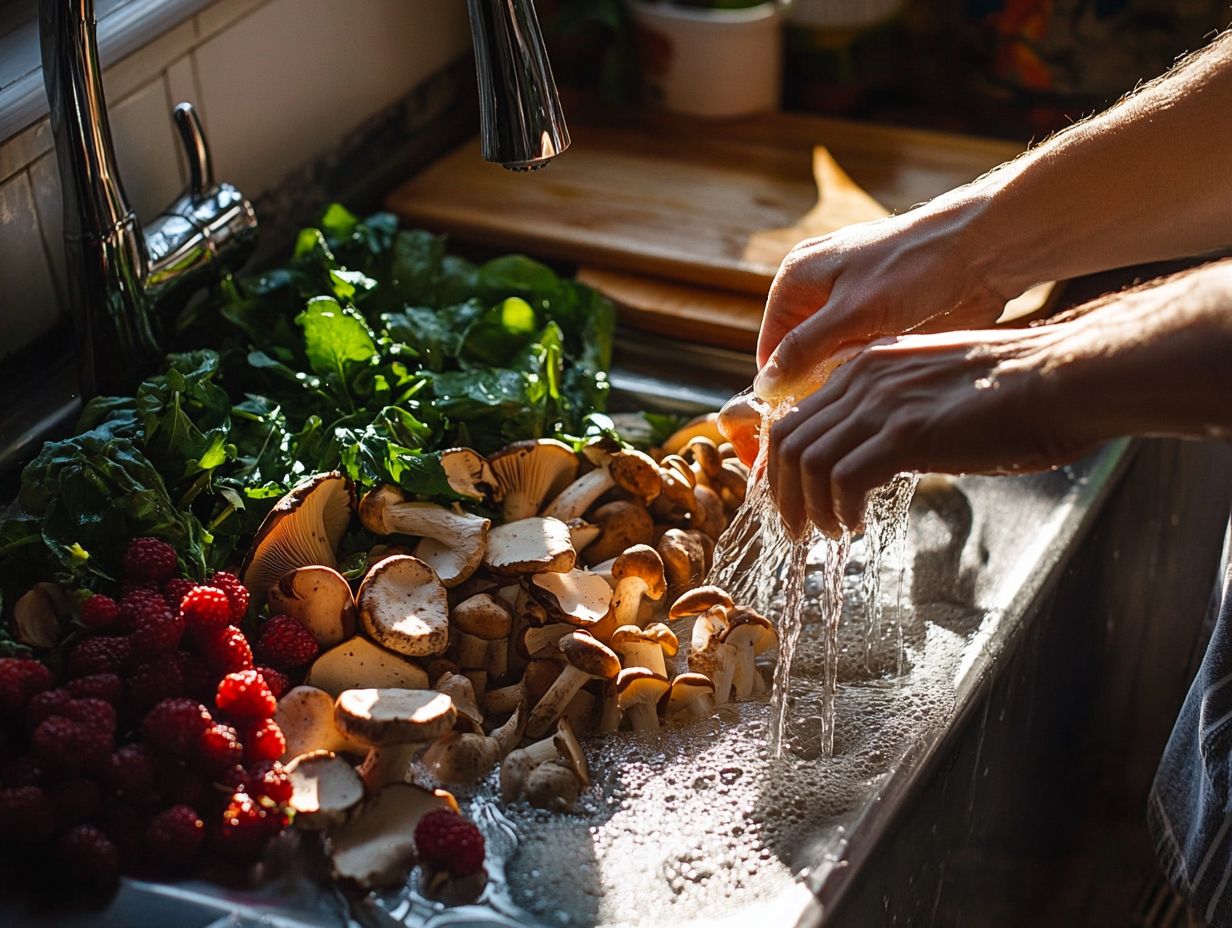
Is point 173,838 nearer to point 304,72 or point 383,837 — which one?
point 383,837

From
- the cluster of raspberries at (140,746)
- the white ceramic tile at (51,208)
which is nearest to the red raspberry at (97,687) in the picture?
the cluster of raspberries at (140,746)

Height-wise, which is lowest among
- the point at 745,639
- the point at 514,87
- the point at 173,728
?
the point at 745,639

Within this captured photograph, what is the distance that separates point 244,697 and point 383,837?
0.39 ft

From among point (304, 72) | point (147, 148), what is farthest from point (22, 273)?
point (304, 72)

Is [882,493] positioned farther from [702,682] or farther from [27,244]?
[27,244]

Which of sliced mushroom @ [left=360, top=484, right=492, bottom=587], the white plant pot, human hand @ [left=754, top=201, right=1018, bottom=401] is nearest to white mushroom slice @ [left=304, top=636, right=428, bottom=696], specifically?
sliced mushroom @ [left=360, top=484, right=492, bottom=587]

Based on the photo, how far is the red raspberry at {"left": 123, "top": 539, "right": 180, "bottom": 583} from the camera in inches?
32.7

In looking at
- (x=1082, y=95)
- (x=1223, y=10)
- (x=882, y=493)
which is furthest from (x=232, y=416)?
(x=1223, y=10)

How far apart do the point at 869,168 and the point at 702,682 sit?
2.65 feet

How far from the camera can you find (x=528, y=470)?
1021 millimetres

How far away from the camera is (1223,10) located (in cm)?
157

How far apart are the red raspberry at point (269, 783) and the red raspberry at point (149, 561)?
15 cm

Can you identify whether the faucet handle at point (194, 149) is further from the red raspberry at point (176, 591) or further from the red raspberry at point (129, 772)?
the red raspberry at point (129, 772)

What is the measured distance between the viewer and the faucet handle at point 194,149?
3.42 ft
